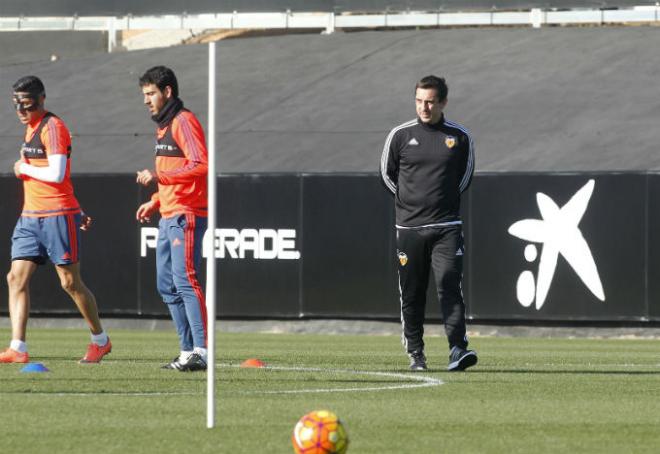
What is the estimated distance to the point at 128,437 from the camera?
26.1 ft

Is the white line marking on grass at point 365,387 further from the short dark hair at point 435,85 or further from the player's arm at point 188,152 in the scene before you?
the short dark hair at point 435,85

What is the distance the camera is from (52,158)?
1254 centimetres

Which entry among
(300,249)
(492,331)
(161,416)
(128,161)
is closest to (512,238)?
(492,331)

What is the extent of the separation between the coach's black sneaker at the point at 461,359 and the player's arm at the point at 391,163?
4.40 feet

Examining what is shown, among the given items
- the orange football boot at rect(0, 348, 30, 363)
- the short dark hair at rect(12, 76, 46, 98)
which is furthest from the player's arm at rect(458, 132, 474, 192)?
the orange football boot at rect(0, 348, 30, 363)

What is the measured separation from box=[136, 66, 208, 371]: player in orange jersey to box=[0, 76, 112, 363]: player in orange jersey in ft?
3.18

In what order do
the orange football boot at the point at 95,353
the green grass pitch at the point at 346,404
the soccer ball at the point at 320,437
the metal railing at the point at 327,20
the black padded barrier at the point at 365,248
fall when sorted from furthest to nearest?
the metal railing at the point at 327,20 < the black padded barrier at the point at 365,248 < the orange football boot at the point at 95,353 < the green grass pitch at the point at 346,404 < the soccer ball at the point at 320,437

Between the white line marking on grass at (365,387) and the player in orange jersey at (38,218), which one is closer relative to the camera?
the white line marking on grass at (365,387)

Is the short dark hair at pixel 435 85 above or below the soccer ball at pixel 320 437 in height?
above

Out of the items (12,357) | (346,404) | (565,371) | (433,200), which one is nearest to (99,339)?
(12,357)

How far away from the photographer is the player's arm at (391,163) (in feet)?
41.4

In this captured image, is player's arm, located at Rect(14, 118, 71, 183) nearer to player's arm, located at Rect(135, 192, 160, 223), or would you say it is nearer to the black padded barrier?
player's arm, located at Rect(135, 192, 160, 223)

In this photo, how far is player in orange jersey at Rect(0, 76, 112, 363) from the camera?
12664 millimetres

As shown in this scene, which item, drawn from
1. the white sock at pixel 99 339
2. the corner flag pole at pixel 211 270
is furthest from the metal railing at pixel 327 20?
the corner flag pole at pixel 211 270
